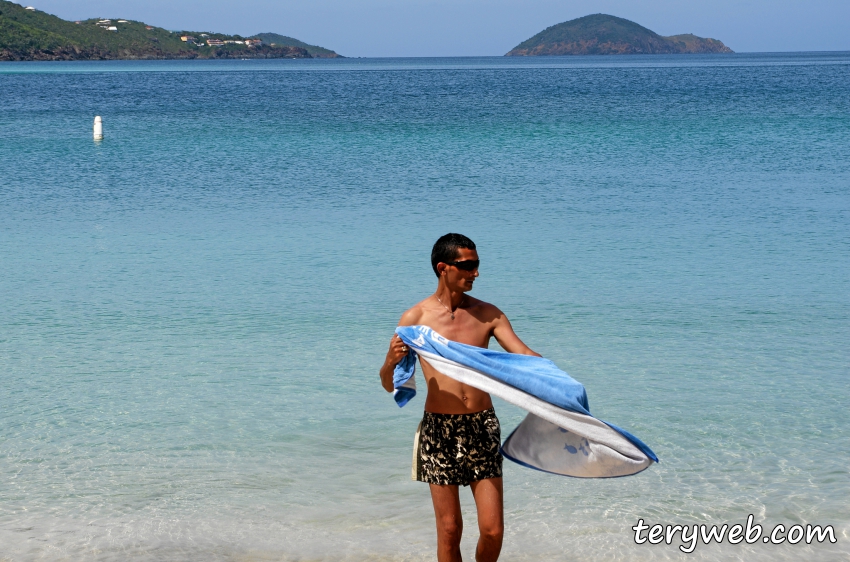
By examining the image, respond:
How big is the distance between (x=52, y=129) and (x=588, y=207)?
2298 centimetres

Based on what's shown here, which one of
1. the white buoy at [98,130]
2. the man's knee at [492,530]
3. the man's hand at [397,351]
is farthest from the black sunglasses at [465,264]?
the white buoy at [98,130]

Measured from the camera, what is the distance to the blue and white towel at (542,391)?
3.80 meters

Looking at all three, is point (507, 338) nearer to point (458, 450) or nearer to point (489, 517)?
point (458, 450)

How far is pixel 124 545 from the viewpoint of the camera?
522 cm

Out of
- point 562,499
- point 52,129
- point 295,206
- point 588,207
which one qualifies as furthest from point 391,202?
point 52,129

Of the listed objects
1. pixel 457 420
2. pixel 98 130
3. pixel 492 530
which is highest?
pixel 457 420

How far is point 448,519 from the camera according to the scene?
3814mm

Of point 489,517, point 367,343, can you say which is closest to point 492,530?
point 489,517

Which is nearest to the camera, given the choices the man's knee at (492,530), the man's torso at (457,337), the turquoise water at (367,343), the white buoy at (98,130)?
the man's knee at (492,530)

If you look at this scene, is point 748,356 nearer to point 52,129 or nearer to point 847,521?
point 847,521

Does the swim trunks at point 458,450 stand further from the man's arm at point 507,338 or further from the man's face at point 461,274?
the man's face at point 461,274

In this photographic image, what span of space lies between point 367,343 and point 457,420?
5.00m

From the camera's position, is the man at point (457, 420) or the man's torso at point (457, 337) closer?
the man at point (457, 420)

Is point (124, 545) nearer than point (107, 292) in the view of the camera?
Yes
